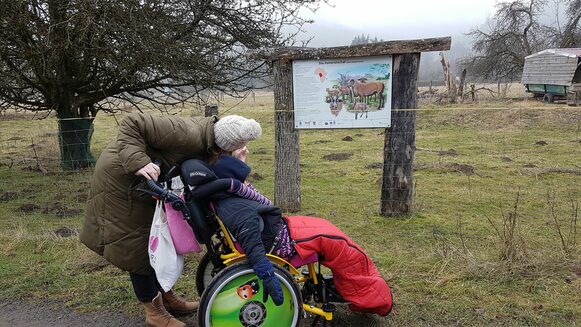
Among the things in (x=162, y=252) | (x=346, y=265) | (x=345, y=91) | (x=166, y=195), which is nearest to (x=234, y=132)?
(x=166, y=195)

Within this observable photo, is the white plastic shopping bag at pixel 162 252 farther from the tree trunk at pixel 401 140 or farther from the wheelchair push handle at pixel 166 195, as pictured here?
the tree trunk at pixel 401 140

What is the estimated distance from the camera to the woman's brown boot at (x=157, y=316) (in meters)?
3.16

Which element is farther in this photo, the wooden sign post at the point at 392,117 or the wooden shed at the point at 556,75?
the wooden shed at the point at 556,75

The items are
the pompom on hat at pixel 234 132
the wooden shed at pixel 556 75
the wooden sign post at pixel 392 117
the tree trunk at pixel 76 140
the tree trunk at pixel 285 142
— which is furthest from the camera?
the wooden shed at pixel 556 75

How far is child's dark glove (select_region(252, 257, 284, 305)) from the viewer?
253 cm

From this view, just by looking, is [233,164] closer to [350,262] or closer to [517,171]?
[350,262]

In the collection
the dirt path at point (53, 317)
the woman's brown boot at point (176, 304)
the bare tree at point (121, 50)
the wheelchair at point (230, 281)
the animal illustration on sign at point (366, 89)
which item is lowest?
the dirt path at point (53, 317)

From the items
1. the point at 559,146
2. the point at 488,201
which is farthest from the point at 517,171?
the point at 559,146

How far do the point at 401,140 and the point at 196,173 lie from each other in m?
3.47

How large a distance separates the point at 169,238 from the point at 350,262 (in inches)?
42.5

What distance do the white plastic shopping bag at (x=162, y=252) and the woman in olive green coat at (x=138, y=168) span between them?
6.9 inches

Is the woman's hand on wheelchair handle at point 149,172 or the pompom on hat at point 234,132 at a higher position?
the pompom on hat at point 234,132

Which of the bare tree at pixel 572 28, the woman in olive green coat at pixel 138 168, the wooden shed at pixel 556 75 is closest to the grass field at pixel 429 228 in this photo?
the woman in olive green coat at pixel 138 168

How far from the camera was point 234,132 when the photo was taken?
9.04 ft
